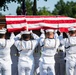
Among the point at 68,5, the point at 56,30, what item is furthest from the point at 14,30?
the point at 68,5

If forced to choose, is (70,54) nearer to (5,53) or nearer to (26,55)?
(26,55)

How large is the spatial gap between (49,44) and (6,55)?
3.94ft

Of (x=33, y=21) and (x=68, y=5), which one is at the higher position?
(x=33, y=21)

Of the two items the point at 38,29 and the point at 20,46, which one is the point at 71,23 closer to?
the point at 38,29

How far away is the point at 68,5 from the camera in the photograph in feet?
196

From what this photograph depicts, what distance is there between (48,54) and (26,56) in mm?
601

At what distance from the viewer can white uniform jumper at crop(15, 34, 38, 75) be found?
11055mm

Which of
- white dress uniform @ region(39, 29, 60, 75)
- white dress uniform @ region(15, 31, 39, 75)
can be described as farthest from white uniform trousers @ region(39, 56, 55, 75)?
white dress uniform @ region(15, 31, 39, 75)

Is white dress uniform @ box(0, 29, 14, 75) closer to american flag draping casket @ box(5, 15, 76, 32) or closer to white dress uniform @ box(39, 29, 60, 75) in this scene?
american flag draping casket @ box(5, 15, 76, 32)

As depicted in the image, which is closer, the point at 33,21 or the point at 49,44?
the point at 49,44

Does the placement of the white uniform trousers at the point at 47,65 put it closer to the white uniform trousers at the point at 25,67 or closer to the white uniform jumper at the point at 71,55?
the white uniform trousers at the point at 25,67

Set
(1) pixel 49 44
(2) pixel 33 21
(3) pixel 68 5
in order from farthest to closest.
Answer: (3) pixel 68 5 < (2) pixel 33 21 < (1) pixel 49 44

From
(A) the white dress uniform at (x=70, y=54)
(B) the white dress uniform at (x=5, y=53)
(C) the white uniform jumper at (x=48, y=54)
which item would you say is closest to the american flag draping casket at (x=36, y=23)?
(B) the white dress uniform at (x=5, y=53)

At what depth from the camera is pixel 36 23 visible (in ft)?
38.8
